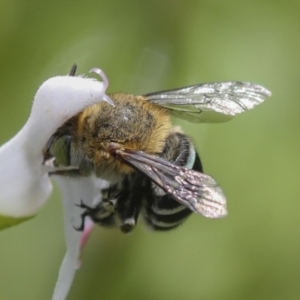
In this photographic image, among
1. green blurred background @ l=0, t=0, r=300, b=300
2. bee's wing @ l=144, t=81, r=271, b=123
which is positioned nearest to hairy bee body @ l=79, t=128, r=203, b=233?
bee's wing @ l=144, t=81, r=271, b=123

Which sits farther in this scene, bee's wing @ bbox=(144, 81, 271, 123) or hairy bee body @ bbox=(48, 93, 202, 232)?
bee's wing @ bbox=(144, 81, 271, 123)

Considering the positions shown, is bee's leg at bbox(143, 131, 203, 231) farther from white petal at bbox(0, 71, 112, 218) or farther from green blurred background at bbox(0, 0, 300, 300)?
green blurred background at bbox(0, 0, 300, 300)

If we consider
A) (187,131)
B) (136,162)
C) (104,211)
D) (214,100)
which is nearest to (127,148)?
(136,162)

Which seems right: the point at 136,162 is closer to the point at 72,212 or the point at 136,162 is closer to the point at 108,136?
the point at 108,136

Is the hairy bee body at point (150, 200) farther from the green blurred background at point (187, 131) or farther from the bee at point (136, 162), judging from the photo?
the green blurred background at point (187, 131)

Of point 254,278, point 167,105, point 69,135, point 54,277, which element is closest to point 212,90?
point 167,105
